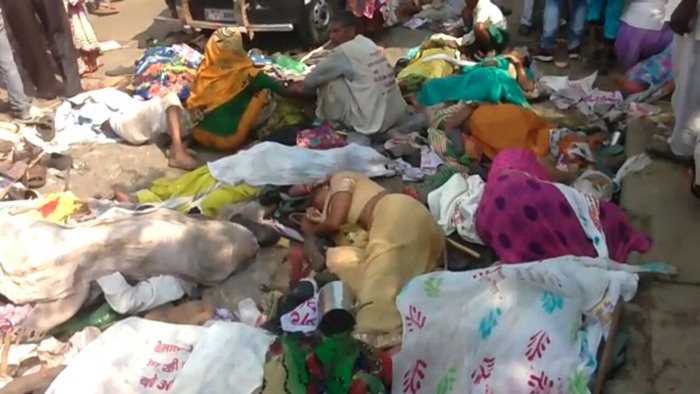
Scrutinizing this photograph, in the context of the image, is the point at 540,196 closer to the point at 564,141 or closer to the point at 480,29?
the point at 564,141

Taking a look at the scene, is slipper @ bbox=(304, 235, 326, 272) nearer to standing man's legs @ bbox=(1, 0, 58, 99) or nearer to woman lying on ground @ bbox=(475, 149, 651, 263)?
woman lying on ground @ bbox=(475, 149, 651, 263)

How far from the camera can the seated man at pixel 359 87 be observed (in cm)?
604

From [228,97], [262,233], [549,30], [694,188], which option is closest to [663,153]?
[694,188]

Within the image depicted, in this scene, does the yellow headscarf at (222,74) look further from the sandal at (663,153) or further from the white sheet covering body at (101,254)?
the sandal at (663,153)

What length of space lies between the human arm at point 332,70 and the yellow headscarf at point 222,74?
0.46 m

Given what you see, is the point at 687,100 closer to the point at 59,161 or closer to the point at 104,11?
the point at 59,161

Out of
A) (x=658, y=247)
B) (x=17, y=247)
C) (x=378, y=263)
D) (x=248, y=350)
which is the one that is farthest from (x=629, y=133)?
(x=17, y=247)

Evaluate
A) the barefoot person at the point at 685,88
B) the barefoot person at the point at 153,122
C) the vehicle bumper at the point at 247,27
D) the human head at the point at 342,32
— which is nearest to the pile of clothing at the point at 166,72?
the barefoot person at the point at 153,122

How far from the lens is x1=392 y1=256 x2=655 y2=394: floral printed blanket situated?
3230 millimetres

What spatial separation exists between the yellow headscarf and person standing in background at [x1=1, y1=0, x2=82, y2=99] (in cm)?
161

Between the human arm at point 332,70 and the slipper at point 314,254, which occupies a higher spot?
the human arm at point 332,70

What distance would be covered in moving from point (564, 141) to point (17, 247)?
343cm

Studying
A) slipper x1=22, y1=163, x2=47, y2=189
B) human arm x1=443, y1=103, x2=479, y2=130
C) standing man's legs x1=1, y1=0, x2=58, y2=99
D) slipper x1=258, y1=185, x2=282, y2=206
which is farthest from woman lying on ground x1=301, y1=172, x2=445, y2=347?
standing man's legs x1=1, y1=0, x2=58, y2=99

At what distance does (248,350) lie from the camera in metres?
3.52
